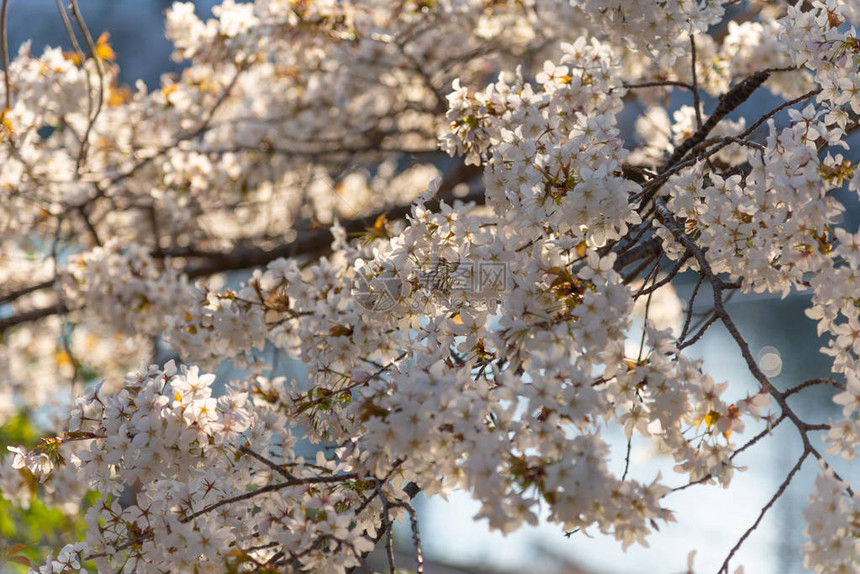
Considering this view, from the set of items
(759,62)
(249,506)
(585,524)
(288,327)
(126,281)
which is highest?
(759,62)

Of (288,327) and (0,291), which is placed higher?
(0,291)

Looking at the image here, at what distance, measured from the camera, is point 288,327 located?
1.62m

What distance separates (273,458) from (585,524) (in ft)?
2.36

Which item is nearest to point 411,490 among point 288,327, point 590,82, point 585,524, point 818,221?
point 585,524

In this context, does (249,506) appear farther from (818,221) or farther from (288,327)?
(818,221)

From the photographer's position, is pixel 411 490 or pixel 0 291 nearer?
pixel 411 490

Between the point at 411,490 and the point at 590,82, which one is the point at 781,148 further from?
the point at 411,490

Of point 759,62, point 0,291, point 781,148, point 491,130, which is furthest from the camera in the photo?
point 0,291

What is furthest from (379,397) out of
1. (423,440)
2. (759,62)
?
(759,62)

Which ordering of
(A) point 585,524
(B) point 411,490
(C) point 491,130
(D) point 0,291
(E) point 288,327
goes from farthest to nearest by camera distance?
(D) point 0,291 < (E) point 288,327 < (C) point 491,130 < (B) point 411,490 < (A) point 585,524

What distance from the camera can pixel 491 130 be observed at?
135cm

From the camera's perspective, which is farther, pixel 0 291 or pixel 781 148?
pixel 0 291

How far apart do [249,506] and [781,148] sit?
3.19 feet

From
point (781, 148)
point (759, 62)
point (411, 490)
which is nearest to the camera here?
point (781, 148)
